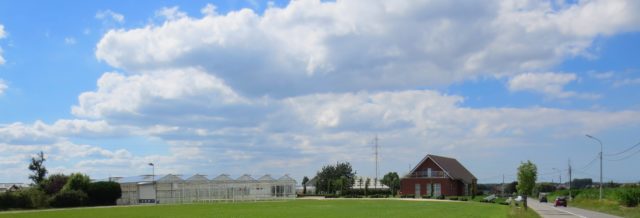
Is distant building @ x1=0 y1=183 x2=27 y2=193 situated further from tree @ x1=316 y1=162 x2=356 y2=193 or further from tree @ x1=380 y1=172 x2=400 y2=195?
tree @ x1=380 y1=172 x2=400 y2=195

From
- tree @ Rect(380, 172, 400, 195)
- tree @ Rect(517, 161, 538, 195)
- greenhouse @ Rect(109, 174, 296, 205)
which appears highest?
tree @ Rect(517, 161, 538, 195)

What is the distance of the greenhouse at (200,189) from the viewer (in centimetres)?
8831

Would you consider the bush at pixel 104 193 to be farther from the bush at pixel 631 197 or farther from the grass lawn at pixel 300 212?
the bush at pixel 631 197

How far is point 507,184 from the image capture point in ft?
→ 539

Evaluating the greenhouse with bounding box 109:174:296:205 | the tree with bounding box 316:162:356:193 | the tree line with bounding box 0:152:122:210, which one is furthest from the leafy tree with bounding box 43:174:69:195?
the tree with bounding box 316:162:356:193

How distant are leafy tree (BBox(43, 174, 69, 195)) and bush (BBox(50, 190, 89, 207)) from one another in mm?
3781

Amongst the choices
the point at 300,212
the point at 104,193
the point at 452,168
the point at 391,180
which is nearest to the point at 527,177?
the point at 300,212

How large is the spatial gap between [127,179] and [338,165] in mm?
69323

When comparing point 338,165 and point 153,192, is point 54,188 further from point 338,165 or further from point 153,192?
point 338,165

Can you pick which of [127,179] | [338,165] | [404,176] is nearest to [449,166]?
[404,176]

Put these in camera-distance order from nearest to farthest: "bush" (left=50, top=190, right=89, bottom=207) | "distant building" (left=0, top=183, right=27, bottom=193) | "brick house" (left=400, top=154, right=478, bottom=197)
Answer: "bush" (left=50, top=190, right=89, bottom=207) < "distant building" (left=0, top=183, right=27, bottom=193) < "brick house" (left=400, top=154, right=478, bottom=197)

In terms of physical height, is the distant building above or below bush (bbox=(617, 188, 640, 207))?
below

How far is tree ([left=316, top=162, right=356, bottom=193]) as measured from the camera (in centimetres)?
12850

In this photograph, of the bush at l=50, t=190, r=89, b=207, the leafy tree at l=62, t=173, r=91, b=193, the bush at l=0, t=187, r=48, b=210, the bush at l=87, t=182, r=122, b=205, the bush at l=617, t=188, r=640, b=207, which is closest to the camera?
the bush at l=617, t=188, r=640, b=207
